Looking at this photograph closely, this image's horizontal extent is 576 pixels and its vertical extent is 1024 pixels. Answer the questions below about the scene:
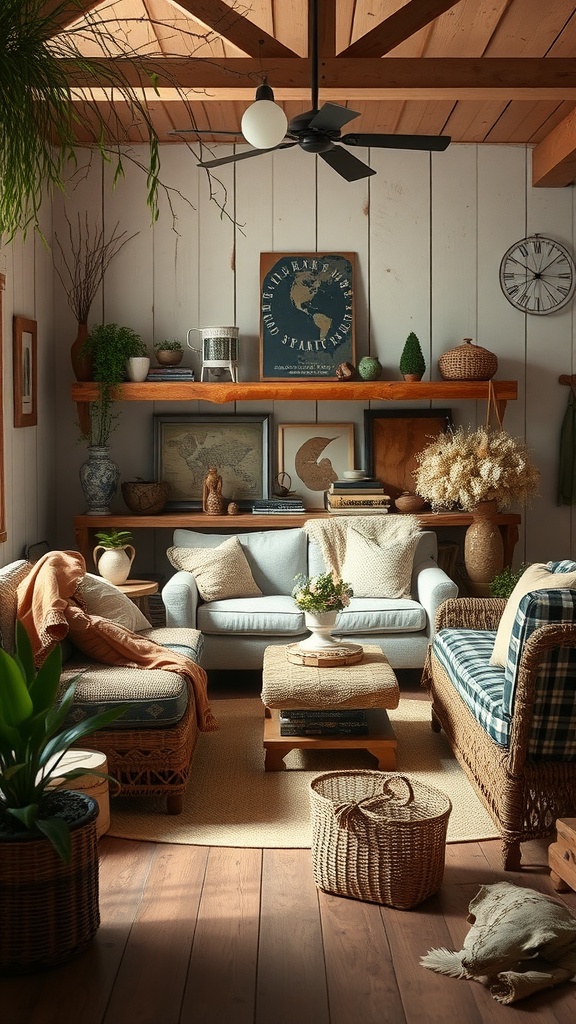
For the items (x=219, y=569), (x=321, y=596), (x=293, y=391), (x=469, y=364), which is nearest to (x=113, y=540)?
(x=219, y=569)

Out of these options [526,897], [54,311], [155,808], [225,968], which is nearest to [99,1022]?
[225,968]

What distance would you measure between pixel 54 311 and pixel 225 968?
14.9ft

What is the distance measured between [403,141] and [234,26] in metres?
0.99

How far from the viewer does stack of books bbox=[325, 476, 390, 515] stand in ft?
20.1

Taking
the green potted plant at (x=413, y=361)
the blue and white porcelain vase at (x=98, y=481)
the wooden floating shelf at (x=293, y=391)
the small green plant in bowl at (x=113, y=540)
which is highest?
the green potted plant at (x=413, y=361)

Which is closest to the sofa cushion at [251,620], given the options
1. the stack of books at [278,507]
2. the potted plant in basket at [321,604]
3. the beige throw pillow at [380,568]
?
the beige throw pillow at [380,568]

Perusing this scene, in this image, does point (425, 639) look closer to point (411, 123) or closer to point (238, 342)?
point (238, 342)

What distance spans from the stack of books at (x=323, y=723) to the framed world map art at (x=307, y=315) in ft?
8.58

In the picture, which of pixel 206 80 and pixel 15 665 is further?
pixel 206 80

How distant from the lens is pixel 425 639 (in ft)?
17.5

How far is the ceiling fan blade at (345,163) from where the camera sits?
3.94 meters

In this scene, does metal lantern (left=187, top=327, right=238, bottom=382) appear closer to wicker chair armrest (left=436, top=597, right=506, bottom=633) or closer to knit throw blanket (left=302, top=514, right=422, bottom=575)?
knit throw blanket (left=302, top=514, right=422, bottom=575)

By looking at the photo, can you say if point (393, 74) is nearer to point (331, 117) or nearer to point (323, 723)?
point (331, 117)

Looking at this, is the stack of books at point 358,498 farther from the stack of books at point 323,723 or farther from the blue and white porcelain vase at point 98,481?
the stack of books at point 323,723
